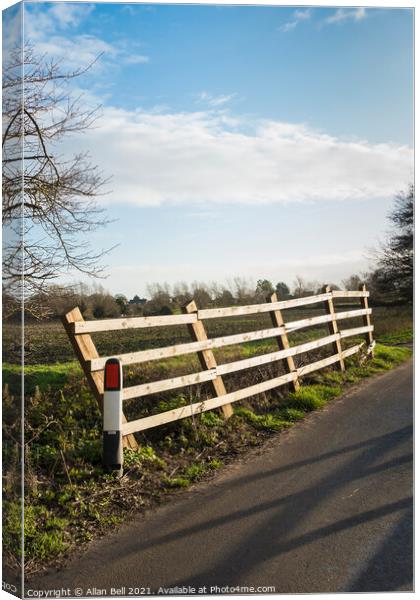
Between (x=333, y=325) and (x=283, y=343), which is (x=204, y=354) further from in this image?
(x=333, y=325)

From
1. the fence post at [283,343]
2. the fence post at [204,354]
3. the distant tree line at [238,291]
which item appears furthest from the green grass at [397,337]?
the fence post at [204,354]

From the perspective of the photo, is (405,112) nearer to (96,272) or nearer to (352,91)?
(352,91)

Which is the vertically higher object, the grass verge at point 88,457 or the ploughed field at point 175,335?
the ploughed field at point 175,335

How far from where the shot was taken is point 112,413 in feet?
13.9

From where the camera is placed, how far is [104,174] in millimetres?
5961

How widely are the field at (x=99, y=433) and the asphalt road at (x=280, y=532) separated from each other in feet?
0.84

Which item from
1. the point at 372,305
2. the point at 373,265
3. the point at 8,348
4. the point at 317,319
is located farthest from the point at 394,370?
the point at 8,348

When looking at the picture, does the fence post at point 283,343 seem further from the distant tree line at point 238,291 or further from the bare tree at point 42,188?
the bare tree at point 42,188

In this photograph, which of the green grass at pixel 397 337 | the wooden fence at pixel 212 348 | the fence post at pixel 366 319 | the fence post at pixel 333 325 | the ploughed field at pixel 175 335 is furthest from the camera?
the fence post at pixel 366 319

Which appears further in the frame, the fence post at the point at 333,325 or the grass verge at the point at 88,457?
the fence post at the point at 333,325

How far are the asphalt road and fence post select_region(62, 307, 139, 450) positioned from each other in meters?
0.86

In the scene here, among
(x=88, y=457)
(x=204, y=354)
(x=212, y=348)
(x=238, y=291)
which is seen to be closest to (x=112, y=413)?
(x=88, y=457)

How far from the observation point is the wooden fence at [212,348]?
463 cm

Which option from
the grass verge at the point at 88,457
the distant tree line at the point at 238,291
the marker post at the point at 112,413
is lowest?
the grass verge at the point at 88,457
